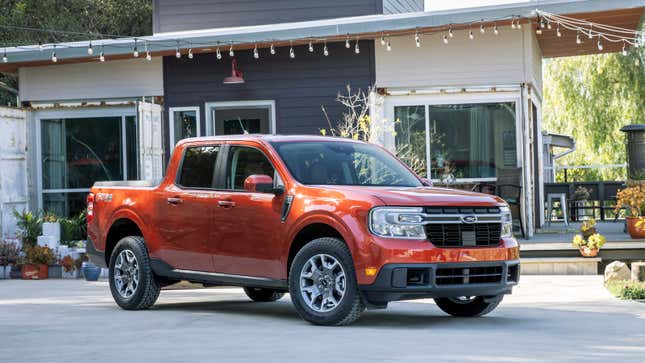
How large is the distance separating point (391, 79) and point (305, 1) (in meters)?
3.47

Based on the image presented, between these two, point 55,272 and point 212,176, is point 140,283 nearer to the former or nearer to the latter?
point 212,176

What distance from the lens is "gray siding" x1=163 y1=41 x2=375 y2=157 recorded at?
2034cm

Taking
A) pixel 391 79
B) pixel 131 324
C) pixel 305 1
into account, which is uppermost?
pixel 305 1

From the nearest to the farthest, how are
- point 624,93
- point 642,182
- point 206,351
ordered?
point 206,351, point 642,182, point 624,93

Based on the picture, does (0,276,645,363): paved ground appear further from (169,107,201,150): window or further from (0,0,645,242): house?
(169,107,201,150): window

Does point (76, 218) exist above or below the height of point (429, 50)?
below

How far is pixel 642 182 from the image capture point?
18.7m

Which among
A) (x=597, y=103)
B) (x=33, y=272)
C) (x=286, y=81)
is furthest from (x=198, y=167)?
(x=597, y=103)

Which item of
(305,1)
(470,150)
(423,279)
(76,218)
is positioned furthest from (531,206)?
(423,279)

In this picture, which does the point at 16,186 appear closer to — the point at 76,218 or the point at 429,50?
the point at 76,218

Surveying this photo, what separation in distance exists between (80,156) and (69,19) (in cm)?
1559

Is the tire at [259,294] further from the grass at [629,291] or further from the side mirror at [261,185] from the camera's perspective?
the grass at [629,291]

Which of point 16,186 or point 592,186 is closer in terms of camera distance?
point 16,186

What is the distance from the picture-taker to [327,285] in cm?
976
